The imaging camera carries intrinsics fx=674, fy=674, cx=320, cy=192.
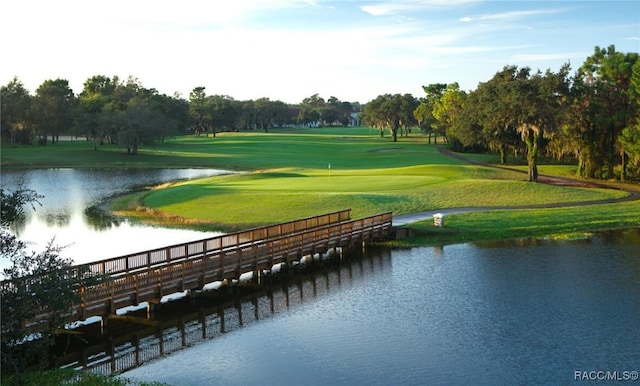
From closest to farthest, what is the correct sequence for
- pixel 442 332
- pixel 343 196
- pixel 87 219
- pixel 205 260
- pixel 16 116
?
1. pixel 442 332
2. pixel 205 260
3. pixel 87 219
4. pixel 343 196
5. pixel 16 116

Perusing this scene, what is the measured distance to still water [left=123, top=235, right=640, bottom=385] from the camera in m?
20.5

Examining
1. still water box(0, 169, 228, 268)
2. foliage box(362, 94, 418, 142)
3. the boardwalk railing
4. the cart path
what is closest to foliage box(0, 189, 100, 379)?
still water box(0, 169, 228, 268)

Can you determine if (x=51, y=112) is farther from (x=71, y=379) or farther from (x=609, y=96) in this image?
(x=71, y=379)

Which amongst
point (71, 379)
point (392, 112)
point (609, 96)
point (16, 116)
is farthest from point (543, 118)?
point (16, 116)

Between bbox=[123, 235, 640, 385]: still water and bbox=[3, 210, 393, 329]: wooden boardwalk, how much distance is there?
2970 millimetres

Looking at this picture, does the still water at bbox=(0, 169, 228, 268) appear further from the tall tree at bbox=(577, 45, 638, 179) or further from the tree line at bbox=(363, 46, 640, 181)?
the tall tree at bbox=(577, 45, 638, 179)

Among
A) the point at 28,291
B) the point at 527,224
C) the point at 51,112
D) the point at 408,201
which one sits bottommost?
the point at 527,224

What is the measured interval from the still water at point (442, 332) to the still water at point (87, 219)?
709 centimetres

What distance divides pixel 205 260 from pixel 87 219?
27.2 meters

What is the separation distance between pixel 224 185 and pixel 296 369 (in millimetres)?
46651

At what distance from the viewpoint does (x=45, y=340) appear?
15945 millimetres

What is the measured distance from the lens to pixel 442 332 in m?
24.0

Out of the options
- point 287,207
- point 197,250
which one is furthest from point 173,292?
point 287,207

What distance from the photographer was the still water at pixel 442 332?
67.2ft
